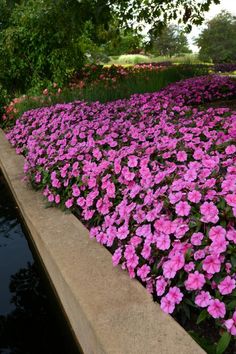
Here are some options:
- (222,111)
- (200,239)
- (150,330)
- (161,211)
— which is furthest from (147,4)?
(150,330)

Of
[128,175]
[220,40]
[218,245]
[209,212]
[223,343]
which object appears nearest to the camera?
[223,343]

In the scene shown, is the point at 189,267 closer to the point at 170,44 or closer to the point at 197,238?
the point at 197,238

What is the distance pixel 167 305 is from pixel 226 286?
0.24 meters

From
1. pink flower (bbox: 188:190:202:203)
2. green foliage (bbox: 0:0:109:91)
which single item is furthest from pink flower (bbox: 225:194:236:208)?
green foliage (bbox: 0:0:109:91)

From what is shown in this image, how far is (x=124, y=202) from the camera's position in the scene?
2377 mm

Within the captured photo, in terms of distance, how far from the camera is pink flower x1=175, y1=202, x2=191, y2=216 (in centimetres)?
196

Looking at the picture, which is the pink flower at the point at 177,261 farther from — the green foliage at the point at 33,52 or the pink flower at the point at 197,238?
the green foliage at the point at 33,52

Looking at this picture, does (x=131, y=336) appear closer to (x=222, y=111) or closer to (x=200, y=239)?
(x=200, y=239)

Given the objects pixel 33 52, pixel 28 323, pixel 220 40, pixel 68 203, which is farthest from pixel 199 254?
pixel 220 40

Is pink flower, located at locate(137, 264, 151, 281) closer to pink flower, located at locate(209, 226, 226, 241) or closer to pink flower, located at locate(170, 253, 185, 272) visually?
pink flower, located at locate(170, 253, 185, 272)

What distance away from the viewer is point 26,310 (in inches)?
110

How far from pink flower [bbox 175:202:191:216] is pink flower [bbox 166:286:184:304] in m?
0.39

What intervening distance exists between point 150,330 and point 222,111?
3.06 m

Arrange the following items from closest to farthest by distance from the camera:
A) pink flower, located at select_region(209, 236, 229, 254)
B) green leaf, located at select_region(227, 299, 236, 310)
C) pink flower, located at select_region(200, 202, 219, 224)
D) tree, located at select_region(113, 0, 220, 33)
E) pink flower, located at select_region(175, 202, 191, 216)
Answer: green leaf, located at select_region(227, 299, 236, 310) → pink flower, located at select_region(209, 236, 229, 254) → pink flower, located at select_region(200, 202, 219, 224) → pink flower, located at select_region(175, 202, 191, 216) → tree, located at select_region(113, 0, 220, 33)
